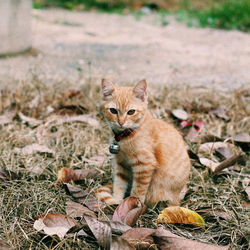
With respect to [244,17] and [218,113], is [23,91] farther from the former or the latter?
[244,17]

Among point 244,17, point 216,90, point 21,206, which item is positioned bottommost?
point 21,206

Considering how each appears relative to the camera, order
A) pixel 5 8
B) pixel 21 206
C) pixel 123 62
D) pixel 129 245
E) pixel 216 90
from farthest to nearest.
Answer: pixel 123 62, pixel 5 8, pixel 216 90, pixel 21 206, pixel 129 245

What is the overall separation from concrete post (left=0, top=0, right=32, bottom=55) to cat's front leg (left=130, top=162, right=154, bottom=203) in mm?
3626

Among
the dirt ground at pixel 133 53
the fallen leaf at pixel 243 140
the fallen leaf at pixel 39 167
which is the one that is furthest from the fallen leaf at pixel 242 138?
the fallen leaf at pixel 39 167

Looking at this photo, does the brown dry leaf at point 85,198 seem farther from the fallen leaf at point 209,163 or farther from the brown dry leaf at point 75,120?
the brown dry leaf at point 75,120

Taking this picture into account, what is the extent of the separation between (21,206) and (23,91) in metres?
1.86

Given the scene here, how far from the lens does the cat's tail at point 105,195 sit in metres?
2.58

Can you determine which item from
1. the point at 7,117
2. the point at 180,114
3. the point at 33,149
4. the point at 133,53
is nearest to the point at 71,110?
the point at 7,117

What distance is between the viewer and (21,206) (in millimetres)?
2445

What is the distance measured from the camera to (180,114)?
12.4ft

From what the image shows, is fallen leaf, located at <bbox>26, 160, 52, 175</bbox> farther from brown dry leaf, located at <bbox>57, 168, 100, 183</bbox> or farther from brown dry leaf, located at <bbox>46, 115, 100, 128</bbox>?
brown dry leaf, located at <bbox>46, 115, 100, 128</bbox>

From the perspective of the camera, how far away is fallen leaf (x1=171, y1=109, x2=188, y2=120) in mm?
3729

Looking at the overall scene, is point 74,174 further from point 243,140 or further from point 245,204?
point 243,140

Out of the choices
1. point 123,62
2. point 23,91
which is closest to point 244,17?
point 123,62
